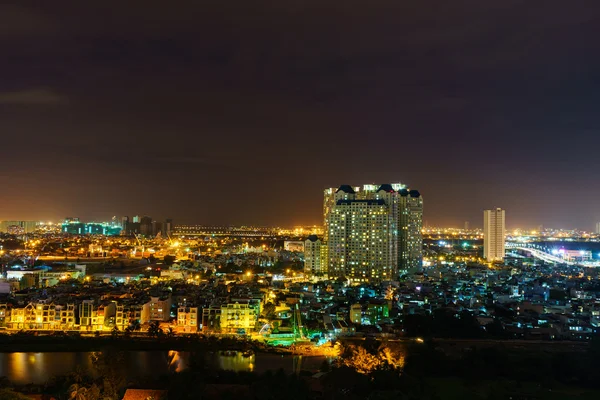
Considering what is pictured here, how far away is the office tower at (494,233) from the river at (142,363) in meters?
17.7

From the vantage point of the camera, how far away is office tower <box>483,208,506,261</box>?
23609mm

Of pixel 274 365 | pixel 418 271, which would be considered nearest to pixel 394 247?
pixel 418 271

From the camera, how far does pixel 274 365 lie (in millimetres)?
7637

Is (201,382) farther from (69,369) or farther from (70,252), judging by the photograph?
(70,252)

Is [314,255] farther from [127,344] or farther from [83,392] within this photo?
[83,392]

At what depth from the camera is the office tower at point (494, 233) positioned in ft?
77.5

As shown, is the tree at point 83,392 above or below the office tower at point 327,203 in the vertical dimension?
below

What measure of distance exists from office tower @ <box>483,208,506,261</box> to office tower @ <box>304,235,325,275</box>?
392 inches

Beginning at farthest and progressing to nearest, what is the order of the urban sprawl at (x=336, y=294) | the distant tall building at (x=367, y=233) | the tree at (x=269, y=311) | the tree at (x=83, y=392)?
the distant tall building at (x=367, y=233) → the tree at (x=269, y=311) → the urban sprawl at (x=336, y=294) → the tree at (x=83, y=392)

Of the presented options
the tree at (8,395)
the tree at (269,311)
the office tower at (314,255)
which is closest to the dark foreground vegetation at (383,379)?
the tree at (8,395)

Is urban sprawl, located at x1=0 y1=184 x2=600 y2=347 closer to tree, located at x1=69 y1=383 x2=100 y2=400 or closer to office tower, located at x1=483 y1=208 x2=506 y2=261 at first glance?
office tower, located at x1=483 y1=208 x2=506 y2=261

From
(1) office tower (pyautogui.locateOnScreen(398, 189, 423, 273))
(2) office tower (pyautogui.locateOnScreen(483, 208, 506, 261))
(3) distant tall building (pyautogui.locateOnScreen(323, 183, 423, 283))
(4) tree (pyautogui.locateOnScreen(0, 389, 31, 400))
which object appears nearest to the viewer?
(4) tree (pyautogui.locateOnScreen(0, 389, 31, 400))

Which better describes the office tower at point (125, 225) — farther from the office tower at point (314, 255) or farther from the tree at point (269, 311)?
the tree at point (269, 311)

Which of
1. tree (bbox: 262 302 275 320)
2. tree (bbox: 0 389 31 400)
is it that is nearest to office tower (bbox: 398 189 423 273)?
tree (bbox: 262 302 275 320)
